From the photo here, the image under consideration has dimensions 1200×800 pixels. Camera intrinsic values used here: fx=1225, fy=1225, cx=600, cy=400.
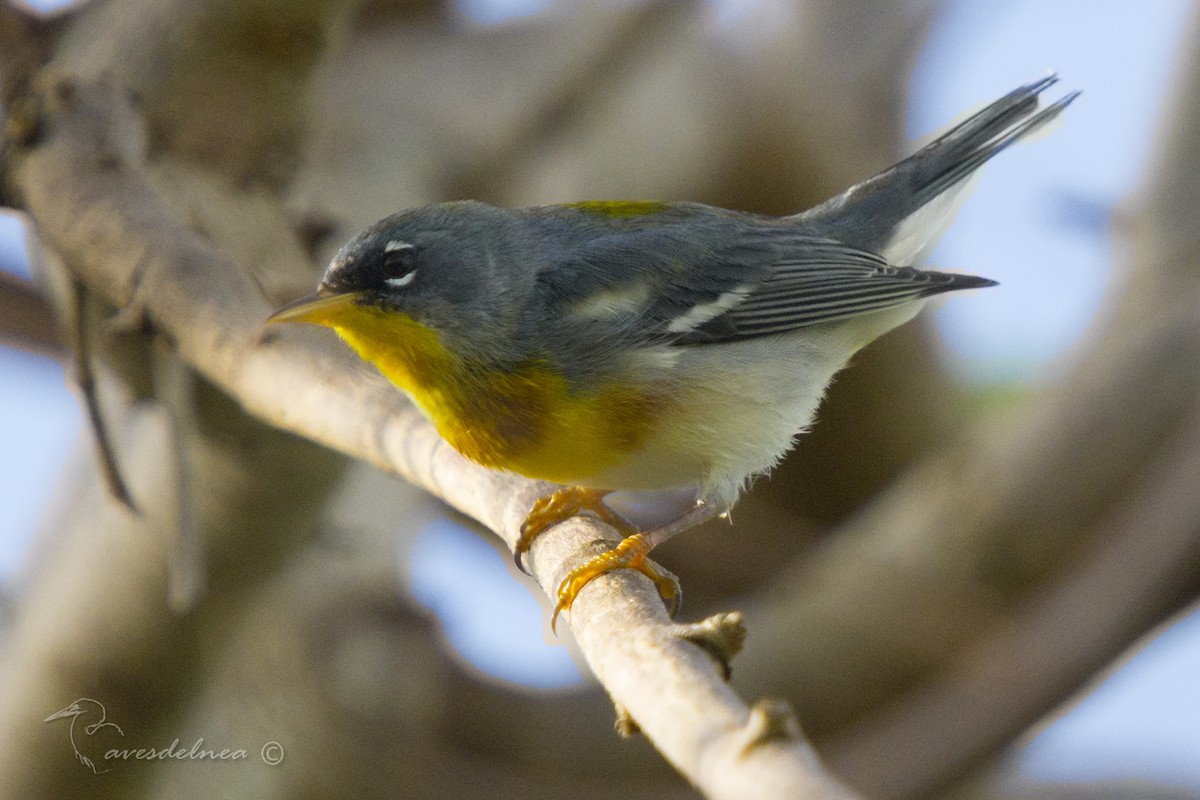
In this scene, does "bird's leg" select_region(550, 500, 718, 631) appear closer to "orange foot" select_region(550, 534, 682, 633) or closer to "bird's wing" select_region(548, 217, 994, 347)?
"orange foot" select_region(550, 534, 682, 633)

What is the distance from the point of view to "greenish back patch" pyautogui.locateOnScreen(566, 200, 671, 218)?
3836mm

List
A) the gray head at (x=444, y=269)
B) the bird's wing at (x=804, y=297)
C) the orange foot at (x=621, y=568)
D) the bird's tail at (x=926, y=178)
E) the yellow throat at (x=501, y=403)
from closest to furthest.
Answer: the orange foot at (x=621, y=568) < the yellow throat at (x=501, y=403) < the gray head at (x=444, y=269) < the bird's wing at (x=804, y=297) < the bird's tail at (x=926, y=178)

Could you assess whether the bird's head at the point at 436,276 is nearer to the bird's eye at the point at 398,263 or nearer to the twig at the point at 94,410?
the bird's eye at the point at 398,263

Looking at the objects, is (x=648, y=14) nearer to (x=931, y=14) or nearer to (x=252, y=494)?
(x=931, y=14)

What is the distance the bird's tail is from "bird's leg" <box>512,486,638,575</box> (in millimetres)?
1290

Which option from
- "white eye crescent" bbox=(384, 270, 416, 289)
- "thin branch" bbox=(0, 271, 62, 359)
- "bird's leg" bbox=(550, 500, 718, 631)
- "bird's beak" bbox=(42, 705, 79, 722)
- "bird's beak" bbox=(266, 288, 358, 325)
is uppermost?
"white eye crescent" bbox=(384, 270, 416, 289)

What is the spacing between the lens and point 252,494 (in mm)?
3848

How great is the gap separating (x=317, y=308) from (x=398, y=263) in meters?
0.33

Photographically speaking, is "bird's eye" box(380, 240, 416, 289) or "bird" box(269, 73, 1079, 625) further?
"bird's eye" box(380, 240, 416, 289)

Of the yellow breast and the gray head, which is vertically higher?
the gray head

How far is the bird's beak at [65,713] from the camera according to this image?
4033 millimetres

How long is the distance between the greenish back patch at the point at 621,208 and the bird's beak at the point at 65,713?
7.60 ft

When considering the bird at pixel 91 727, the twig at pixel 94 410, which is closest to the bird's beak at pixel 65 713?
the bird at pixel 91 727

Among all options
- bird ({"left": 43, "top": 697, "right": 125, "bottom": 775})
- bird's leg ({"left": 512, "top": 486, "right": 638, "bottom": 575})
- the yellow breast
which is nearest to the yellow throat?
the yellow breast
